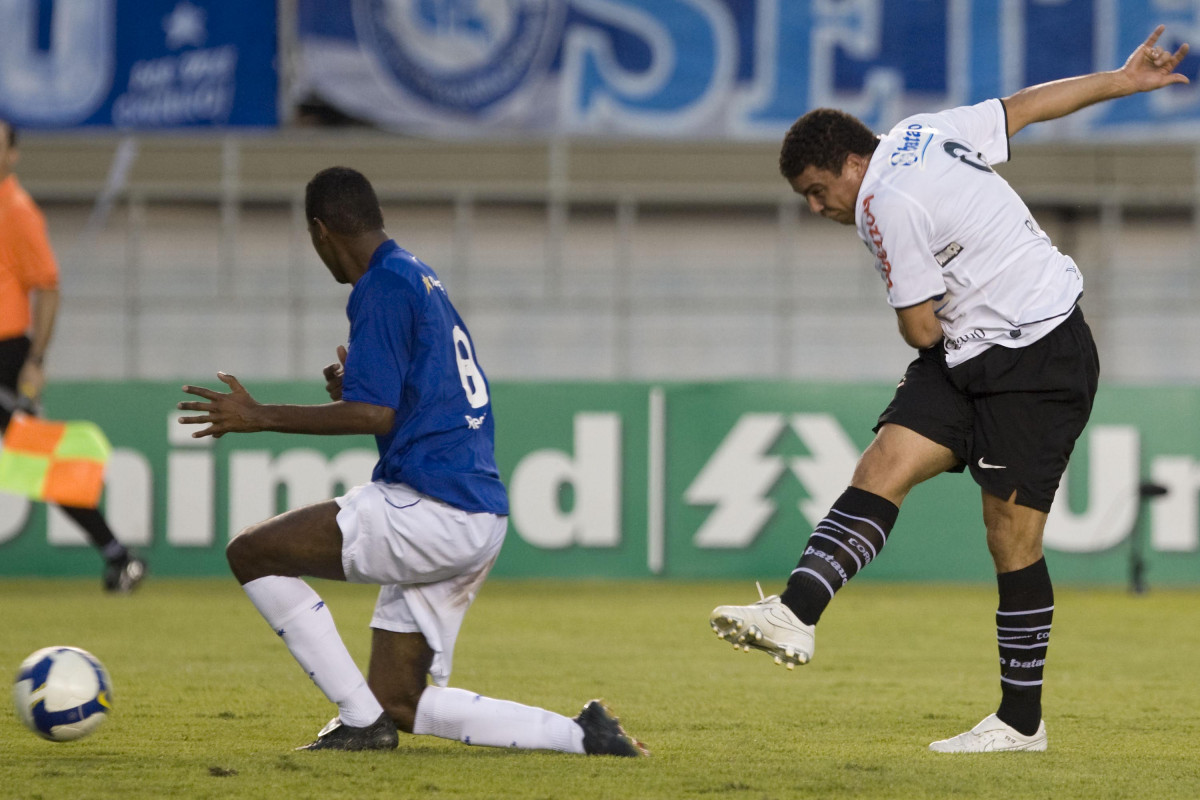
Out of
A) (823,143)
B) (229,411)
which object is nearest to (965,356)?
(823,143)

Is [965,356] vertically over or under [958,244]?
under

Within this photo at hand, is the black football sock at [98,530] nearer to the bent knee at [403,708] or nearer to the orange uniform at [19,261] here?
the orange uniform at [19,261]

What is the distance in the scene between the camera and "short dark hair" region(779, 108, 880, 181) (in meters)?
4.24

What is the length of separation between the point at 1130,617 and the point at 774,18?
6719 millimetres

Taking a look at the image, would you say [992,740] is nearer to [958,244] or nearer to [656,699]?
[958,244]

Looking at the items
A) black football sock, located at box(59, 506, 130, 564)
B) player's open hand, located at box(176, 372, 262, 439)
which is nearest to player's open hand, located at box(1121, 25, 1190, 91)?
player's open hand, located at box(176, 372, 262, 439)

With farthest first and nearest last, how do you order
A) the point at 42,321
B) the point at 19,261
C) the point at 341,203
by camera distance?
the point at 19,261
the point at 42,321
the point at 341,203

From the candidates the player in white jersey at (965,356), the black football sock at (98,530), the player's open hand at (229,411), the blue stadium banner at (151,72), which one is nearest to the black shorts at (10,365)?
the black football sock at (98,530)

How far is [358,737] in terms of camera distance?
4254mm

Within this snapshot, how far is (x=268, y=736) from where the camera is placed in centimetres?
469

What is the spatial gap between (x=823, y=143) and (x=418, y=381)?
126 cm

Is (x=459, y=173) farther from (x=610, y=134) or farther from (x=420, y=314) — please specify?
(x=420, y=314)

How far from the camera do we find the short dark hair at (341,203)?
4238 millimetres

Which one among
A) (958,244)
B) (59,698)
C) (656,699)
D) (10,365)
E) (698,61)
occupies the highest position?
(698,61)
